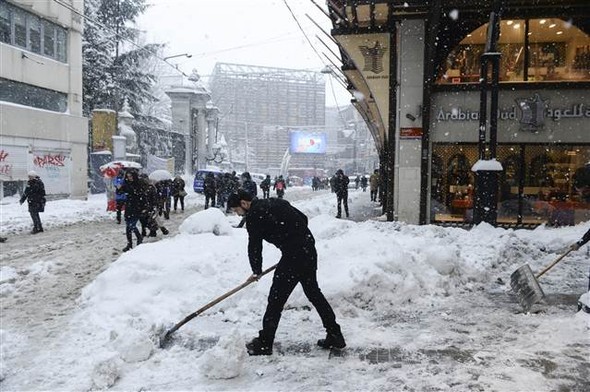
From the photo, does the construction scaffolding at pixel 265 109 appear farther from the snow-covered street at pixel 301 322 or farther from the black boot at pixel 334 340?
the black boot at pixel 334 340

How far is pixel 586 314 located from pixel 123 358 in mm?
5017

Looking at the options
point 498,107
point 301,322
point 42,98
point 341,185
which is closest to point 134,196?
point 301,322

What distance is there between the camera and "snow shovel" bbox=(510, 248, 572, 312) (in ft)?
20.3

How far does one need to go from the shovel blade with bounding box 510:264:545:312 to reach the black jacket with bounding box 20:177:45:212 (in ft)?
39.3

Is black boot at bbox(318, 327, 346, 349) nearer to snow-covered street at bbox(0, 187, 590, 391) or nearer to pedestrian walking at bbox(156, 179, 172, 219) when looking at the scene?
snow-covered street at bbox(0, 187, 590, 391)

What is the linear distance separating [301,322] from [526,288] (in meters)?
3.01

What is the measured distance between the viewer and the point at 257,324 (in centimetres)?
571

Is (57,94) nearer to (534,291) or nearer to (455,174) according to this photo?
(455,174)

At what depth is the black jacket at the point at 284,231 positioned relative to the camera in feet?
15.7

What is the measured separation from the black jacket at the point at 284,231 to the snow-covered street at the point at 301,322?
2.98 feet

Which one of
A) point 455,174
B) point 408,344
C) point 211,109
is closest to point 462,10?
point 455,174

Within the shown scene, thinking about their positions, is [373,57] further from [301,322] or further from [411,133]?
[301,322]

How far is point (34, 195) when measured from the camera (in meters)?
13.4

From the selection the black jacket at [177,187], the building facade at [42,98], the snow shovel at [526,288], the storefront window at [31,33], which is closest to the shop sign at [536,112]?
the snow shovel at [526,288]
